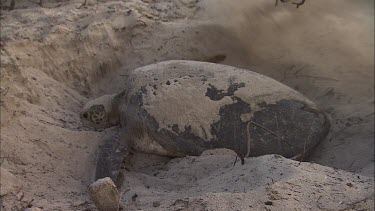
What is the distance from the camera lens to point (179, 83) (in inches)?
123

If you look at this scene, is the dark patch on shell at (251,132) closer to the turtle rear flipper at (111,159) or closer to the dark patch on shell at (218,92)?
the dark patch on shell at (218,92)

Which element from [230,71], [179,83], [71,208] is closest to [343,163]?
[230,71]

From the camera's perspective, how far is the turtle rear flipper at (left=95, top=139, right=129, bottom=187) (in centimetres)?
272

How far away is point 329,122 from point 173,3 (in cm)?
181

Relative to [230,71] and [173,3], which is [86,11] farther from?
[230,71]

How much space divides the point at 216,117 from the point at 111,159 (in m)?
0.75

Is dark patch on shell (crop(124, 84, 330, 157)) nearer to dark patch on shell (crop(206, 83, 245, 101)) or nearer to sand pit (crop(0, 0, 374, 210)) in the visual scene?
dark patch on shell (crop(206, 83, 245, 101))

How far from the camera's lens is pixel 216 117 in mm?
3082

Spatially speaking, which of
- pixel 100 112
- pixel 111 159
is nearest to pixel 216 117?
pixel 111 159

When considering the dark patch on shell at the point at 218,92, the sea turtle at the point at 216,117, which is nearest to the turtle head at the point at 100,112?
the sea turtle at the point at 216,117

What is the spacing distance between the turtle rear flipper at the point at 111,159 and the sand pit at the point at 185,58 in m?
0.08

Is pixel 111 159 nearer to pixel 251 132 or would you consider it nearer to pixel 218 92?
pixel 218 92

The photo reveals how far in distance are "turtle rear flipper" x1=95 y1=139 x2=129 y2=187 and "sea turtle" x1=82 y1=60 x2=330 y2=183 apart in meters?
0.01

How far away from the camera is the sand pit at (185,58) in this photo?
7.29 ft
